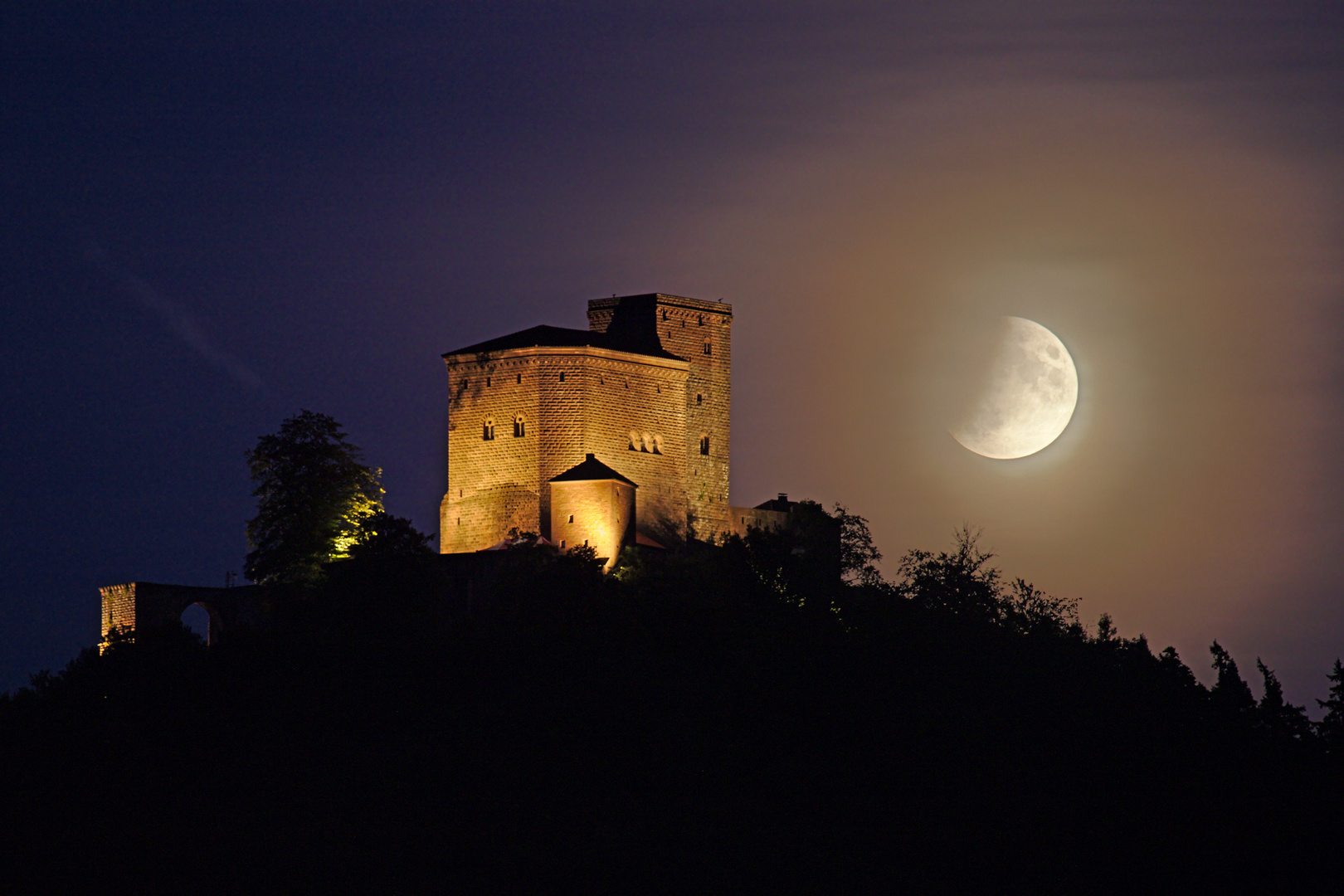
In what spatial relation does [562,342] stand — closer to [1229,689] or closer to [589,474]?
[589,474]

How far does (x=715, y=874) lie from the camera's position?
223 ft

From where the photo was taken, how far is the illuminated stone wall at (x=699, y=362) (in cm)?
8819

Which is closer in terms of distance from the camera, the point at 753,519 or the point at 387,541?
the point at 387,541

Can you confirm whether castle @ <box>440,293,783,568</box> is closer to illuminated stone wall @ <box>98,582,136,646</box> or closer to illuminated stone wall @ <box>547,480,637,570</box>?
illuminated stone wall @ <box>547,480,637,570</box>

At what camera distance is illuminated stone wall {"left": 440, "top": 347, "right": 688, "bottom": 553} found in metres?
83.2

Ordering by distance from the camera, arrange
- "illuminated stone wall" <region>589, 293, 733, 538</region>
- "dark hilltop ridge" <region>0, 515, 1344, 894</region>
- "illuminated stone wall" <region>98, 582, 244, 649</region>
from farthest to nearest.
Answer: "illuminated stone wall" <region>589, 293, 733, 538</region>, "illuminated stone wall" <region>98, 582, 244, 649</region>, "dark hilltop ridge" <region>0, 515, 1344, 894</region>

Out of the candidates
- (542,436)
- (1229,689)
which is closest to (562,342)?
(542,436)

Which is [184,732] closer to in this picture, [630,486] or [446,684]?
[446,684]

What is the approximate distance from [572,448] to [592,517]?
3.39 metres

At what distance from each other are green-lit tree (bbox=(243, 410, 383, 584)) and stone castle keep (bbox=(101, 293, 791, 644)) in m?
1.75

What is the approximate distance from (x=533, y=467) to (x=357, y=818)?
16.5 meters

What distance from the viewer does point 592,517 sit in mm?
80688

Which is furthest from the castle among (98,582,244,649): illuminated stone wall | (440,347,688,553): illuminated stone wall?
(98,582,244,649): illuminated stone wall

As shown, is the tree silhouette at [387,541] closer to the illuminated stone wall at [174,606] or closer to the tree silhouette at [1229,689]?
the illuminated stone wall at [174,606]
